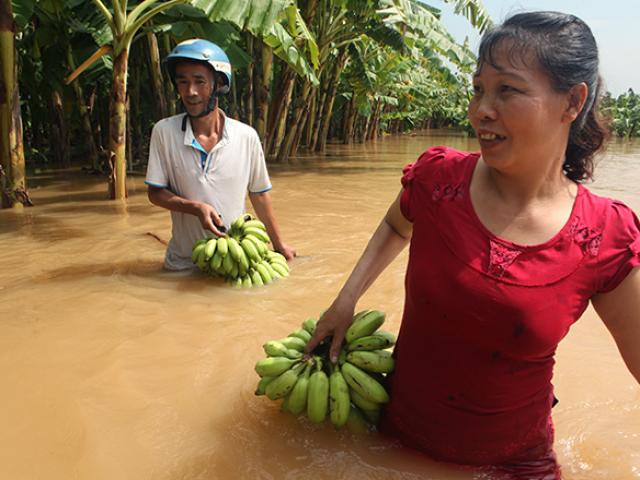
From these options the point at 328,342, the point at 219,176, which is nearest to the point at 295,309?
the point at 219,176

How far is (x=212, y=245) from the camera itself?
372 cm

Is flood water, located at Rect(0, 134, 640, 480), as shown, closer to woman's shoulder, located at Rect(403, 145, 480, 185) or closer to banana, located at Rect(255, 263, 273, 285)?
banana, located at Rect(255, 263, 273, 285)

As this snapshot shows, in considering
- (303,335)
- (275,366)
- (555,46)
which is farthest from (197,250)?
(555,46)

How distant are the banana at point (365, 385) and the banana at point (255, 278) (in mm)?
2081

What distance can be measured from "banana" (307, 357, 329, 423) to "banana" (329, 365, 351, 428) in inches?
0.9

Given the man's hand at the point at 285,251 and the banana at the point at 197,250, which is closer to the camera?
the banana at the point at 197,250

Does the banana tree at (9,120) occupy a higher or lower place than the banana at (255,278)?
higher

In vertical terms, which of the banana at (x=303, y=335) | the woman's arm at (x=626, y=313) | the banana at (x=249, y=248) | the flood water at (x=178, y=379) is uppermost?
the woman's arm at (x=626, y=313)

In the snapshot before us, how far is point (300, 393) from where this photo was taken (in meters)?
2.03

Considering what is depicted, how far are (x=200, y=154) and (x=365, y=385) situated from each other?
237cm

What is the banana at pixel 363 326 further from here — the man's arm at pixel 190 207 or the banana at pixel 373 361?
the man's arm at pixel 190 207

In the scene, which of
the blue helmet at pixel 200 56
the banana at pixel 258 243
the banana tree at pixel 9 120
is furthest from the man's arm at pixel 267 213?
the banana tree at pixel 9 120

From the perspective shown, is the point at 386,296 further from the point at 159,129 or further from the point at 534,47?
the point at 534,47

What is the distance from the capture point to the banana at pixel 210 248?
3.69m
